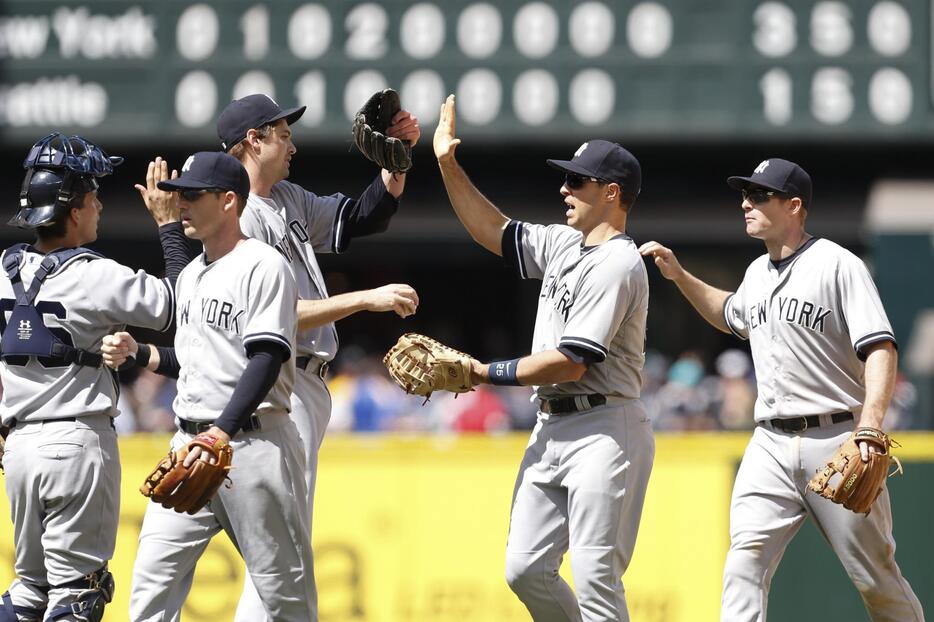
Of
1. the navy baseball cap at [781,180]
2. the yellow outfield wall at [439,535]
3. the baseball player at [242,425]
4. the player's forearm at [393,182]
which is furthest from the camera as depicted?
the yellow outfield wall at [439,535]

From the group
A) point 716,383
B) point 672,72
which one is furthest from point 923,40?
point 716,383

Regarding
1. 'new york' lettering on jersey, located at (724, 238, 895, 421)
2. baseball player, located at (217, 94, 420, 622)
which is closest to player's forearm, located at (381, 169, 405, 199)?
baseball player, located at (217, 94, 420, 622)

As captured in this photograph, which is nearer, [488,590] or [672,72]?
[488,590]

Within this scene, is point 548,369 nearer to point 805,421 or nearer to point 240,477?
point 805,421

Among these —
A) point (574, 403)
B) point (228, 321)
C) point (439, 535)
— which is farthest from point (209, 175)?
point (439, 535)

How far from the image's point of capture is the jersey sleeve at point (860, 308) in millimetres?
4793

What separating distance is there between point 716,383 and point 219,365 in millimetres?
8214

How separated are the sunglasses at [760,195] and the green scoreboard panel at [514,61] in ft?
21.8

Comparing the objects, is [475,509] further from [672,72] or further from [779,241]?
[672,72]

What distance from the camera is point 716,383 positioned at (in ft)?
40.1

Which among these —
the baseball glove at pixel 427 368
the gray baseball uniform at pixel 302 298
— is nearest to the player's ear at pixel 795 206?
the baseball glove at pixel 427 368

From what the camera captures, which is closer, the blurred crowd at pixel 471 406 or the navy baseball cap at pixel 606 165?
the navy baseball cap at pixel 606 165

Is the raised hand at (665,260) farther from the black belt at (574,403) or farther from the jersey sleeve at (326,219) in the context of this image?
the jersey sleeve at (326,219)

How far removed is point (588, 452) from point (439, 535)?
2.31 meters
